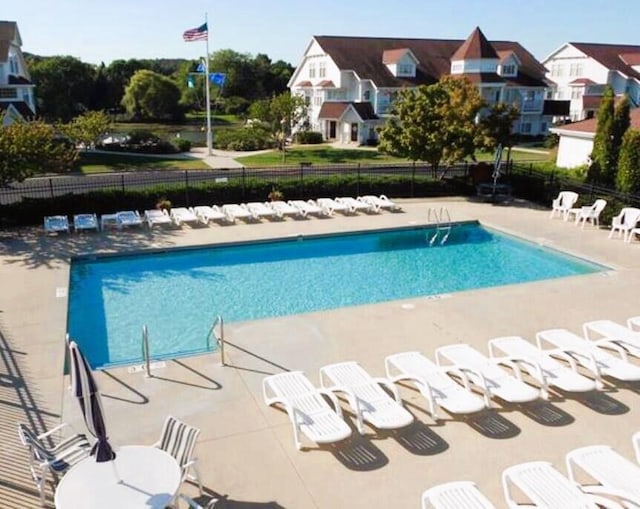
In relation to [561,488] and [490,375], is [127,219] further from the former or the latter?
[561,488]

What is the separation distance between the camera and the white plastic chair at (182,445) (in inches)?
256

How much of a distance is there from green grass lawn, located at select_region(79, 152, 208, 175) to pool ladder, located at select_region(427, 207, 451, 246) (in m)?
17.7

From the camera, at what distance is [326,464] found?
7340mm

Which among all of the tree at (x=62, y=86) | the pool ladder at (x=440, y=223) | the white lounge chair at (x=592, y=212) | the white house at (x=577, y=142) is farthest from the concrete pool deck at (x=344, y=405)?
the tree at (x=62, y=86)

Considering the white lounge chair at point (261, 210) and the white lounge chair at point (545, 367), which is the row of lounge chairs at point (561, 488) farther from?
the white lounge chair at point (261, 210)

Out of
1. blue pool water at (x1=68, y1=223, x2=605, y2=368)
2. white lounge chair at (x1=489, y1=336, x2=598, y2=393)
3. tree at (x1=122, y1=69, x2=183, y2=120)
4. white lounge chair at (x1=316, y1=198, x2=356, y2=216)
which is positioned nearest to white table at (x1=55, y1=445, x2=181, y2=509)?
blue pool water at (x1=68, y1=223, x2=605, y2=368)

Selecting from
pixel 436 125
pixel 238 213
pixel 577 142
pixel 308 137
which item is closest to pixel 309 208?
pixel 238 213

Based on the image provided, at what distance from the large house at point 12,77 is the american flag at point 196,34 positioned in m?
15.1

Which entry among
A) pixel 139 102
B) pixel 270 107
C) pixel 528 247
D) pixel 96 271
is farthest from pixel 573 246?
pixel 139 102

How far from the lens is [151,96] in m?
66.4

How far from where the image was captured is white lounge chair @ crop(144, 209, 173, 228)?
1965 centimetres

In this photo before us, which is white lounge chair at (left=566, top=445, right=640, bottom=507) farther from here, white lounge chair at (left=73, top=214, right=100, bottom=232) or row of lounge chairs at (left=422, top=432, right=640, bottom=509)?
white lounge chair at (left=73, top=214, right=100, bottom=232)

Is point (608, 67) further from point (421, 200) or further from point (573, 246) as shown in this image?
point (573, 246)

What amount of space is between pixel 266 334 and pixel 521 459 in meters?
5.35
